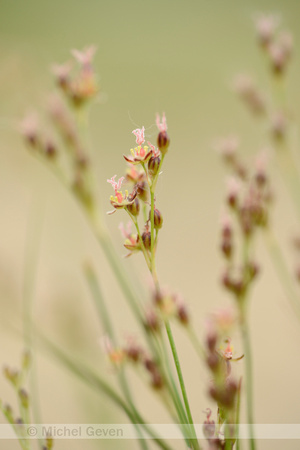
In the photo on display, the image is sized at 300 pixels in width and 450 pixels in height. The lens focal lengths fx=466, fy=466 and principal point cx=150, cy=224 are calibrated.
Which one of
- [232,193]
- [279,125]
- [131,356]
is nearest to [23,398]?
[131,356]

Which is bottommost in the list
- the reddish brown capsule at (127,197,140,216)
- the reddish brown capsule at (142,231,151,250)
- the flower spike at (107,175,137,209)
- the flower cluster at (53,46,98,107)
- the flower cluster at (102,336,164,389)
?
the flower cluster at (102,336,164,389)

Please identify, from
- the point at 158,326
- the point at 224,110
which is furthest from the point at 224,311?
the point at 224,110

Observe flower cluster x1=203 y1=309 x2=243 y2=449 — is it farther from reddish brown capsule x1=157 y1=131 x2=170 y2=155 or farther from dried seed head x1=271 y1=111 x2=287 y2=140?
dried seed head x1=271 y1=111 x2=287 y2=140

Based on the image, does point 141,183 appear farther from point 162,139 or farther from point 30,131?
point 30,131

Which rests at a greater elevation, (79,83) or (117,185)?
(79,83)

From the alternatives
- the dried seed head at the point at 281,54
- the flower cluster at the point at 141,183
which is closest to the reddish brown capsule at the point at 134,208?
the flower cluster at the point at 141,183

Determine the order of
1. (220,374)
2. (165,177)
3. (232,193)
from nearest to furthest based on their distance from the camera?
(220,374) < (232,193) < (165,177)

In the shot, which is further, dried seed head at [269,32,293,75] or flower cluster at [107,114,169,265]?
dried seed head at [269,32,293,75]

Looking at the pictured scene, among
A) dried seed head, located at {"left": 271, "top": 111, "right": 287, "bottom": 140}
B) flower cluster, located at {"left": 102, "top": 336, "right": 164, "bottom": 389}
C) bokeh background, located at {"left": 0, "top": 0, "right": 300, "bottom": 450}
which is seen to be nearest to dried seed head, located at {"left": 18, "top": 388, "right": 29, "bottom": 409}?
flower cluster, located at {"left": 102, "top": 336, "right": 164, "bottom": 389}

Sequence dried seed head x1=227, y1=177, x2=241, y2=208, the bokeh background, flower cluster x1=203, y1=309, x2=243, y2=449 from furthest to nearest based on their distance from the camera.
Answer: the bokeh background → dried seed head x1=227, y1=177, x2=241, y2=208 → flower cluster x1=203, y1=309, x2=243, y2=449
